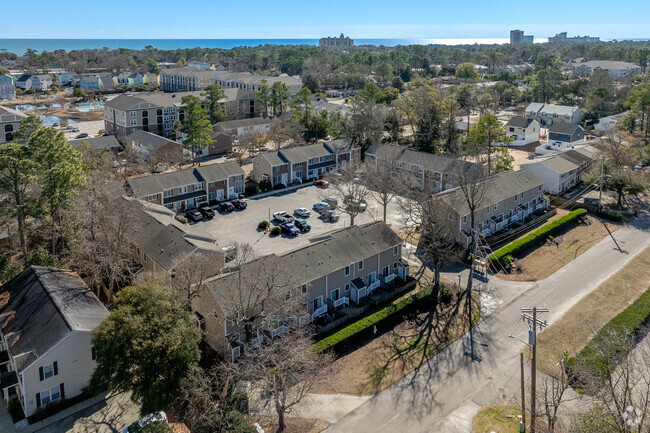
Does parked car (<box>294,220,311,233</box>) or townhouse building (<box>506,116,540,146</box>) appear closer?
parked car (<box>294,220,311,233</box>)

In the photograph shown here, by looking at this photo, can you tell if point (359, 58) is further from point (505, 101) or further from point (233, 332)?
point (233, 332)

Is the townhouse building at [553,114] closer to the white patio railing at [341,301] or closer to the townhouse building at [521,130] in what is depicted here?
the townhouse building at [521,130]

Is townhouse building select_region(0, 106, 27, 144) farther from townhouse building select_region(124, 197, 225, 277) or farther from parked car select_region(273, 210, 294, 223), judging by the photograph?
parked car select_region(273, 210, 294, 223)

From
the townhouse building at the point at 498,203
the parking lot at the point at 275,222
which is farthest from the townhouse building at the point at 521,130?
the parking lot at the point at 275,222

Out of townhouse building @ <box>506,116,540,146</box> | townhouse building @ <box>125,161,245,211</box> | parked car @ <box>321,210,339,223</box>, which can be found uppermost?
townhouse building @ <box>506,116,540,146</box>

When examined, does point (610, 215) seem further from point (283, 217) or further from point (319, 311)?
point (319, 311)

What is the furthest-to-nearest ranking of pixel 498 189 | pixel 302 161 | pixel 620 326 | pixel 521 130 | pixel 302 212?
pixel 521 130 < pixel 302 161 < pixel 302 212 < pixel 498 189 < pixel 620 326

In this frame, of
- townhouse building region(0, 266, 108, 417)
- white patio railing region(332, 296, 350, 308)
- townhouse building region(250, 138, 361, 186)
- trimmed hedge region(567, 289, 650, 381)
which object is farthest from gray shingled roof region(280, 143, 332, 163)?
trimmed hedge region(567, 289, 650, 381)

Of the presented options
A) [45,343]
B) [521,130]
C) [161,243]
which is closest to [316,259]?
[161,243]
